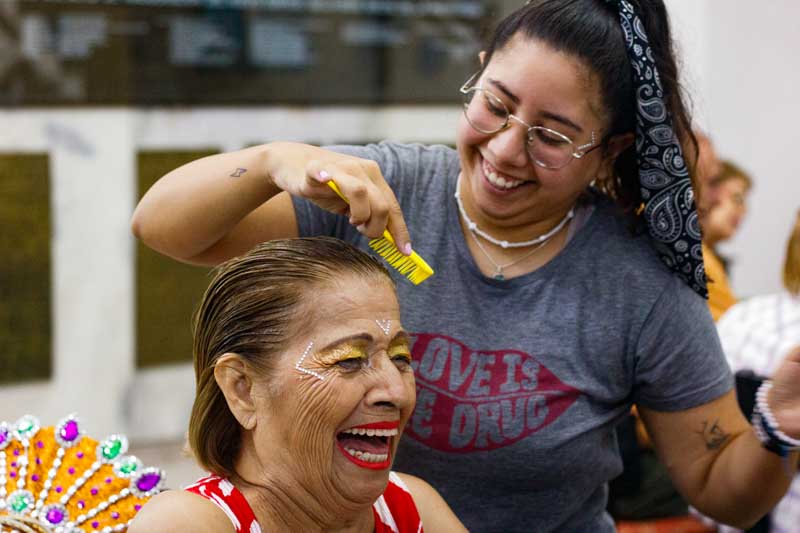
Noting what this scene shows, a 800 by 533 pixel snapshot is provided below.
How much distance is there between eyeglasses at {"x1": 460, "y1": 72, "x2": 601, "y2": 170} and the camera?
2.00 metres

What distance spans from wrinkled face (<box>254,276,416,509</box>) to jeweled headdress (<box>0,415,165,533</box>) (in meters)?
0.32

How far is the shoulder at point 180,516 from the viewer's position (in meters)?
1.58

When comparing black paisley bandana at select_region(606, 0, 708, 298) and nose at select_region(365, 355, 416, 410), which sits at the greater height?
black paisley bandana at select_region(606, 0, 708, 298)

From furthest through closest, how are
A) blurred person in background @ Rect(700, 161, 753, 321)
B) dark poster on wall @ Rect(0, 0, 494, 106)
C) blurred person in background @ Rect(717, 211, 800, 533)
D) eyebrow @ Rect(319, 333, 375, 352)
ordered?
blurred person in background @ Rect(700, 161, 753, 321)
dark poster on wall @ Rect(0, 0, 494, 106)
blurred person in background @ Rect(717, 211, 800, 533)
eyebrow @ Rect(319, 333, 375, 352)

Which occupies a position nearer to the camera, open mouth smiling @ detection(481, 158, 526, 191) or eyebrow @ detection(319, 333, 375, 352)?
eyebrow @ detection(319, 333, 375, 352)

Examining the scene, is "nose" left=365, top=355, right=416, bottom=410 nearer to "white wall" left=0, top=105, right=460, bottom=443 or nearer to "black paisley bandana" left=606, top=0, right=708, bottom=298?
"black paisley bandana" left=606, top=0, right=708, bottom=298

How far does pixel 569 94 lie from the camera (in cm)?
199

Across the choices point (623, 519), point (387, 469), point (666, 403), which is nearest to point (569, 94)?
point (666, 403)

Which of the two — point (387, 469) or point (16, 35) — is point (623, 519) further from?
point (16, 35)

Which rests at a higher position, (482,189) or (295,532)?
(482,189)

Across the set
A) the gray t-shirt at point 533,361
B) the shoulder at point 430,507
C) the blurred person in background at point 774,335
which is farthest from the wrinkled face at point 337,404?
the blurred person in background at point 774,335

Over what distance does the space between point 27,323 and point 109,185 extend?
2.24 feet

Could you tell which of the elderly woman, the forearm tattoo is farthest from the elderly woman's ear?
the forearm tattoo

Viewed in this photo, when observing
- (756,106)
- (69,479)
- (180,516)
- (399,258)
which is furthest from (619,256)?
(756,106)
